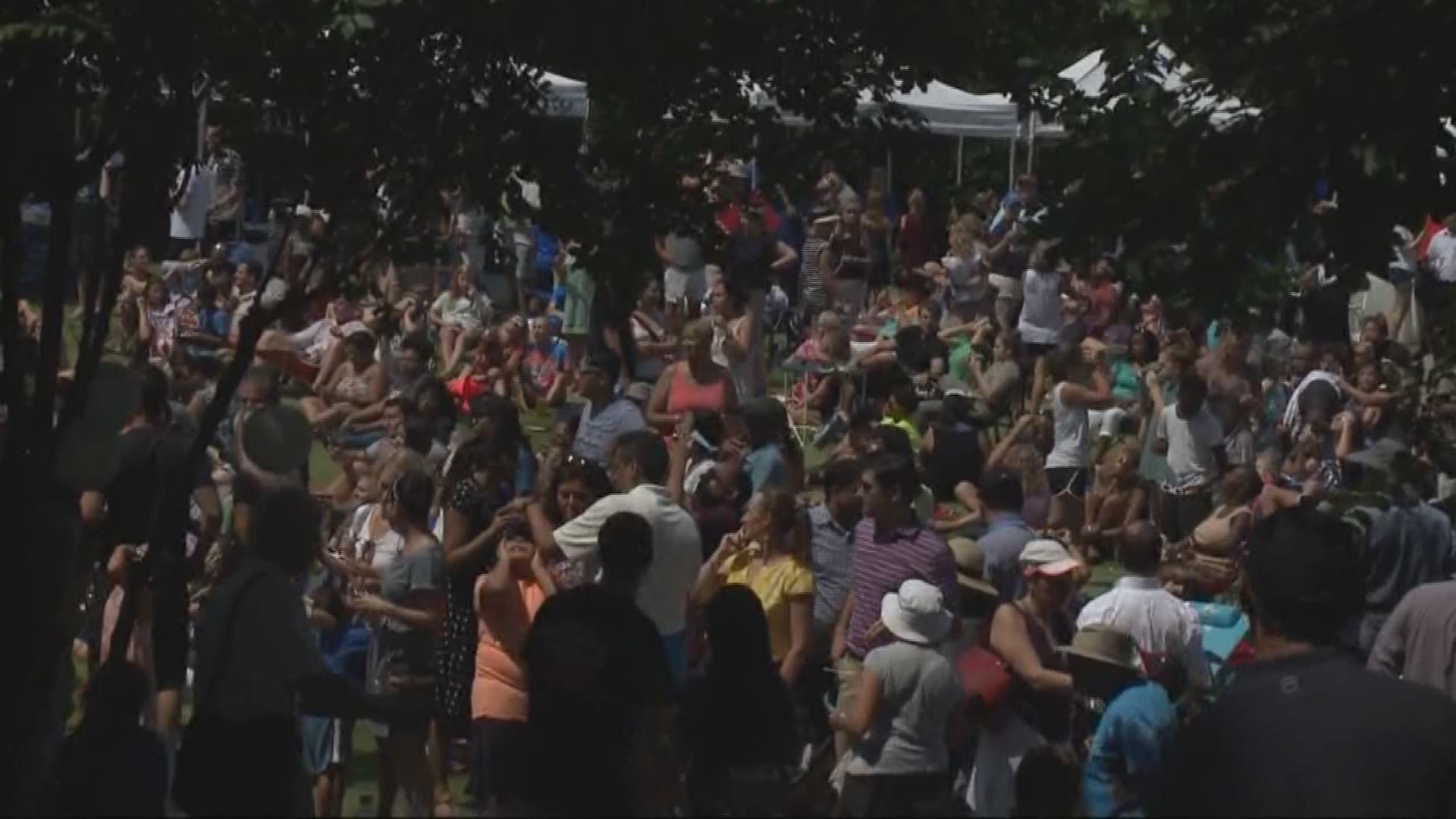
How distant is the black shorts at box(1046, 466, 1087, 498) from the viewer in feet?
56.7

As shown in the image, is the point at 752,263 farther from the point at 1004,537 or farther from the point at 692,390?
the point at 1004,537

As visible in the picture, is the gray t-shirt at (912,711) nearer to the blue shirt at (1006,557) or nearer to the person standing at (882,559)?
the person standing at (882,559)

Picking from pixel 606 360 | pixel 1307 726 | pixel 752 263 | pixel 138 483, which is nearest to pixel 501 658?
pixel 138 483

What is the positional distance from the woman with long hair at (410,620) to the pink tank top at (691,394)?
4.97m

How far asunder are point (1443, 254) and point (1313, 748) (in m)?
18.4

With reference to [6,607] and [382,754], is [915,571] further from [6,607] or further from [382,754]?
[6,607]

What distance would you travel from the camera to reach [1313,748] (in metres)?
5.05

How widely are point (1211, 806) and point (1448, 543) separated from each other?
22.2 ft

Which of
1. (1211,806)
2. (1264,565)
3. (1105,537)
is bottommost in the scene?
(1105,537)

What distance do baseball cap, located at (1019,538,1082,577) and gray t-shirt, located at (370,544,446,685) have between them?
2.19 meters

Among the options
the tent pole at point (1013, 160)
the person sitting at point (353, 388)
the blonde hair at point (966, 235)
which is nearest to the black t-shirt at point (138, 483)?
the person sitting at point (353, 388)

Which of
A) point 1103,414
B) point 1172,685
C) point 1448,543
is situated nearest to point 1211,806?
point 1172,685

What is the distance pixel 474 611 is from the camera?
1046cm

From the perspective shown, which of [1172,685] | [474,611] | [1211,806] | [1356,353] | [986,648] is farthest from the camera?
[1356,353]
